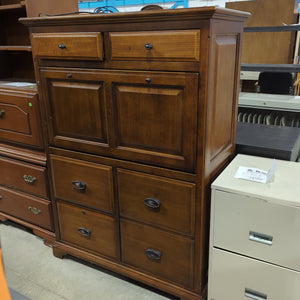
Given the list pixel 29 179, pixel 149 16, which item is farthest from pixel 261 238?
pixel 29 179

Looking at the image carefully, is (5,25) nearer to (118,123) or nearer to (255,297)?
(118,123)

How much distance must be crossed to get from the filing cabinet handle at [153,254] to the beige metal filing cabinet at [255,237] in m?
0.26

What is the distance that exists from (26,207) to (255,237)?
147 centimetres

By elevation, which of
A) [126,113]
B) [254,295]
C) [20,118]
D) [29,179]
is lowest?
[254,295]

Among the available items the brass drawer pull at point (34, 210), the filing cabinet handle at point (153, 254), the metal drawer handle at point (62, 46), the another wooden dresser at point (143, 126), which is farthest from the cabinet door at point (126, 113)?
the brass drawer pull at point (34, 210)

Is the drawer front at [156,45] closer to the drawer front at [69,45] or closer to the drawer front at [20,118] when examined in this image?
the drawer front at [69,45]

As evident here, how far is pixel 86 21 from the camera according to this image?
1383 mm

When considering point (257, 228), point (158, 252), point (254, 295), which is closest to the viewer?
point (257, 228)

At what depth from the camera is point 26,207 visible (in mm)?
2115

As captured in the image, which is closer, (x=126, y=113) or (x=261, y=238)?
(x=261, y=238)

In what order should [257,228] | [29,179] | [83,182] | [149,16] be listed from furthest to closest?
[29,179]
[83,182]
[257,228]
[149,16]

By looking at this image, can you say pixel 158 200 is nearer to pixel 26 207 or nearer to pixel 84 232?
pixel 84 232

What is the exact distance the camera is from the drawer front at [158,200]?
4.64 ft

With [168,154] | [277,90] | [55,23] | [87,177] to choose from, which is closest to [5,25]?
[55,23]
